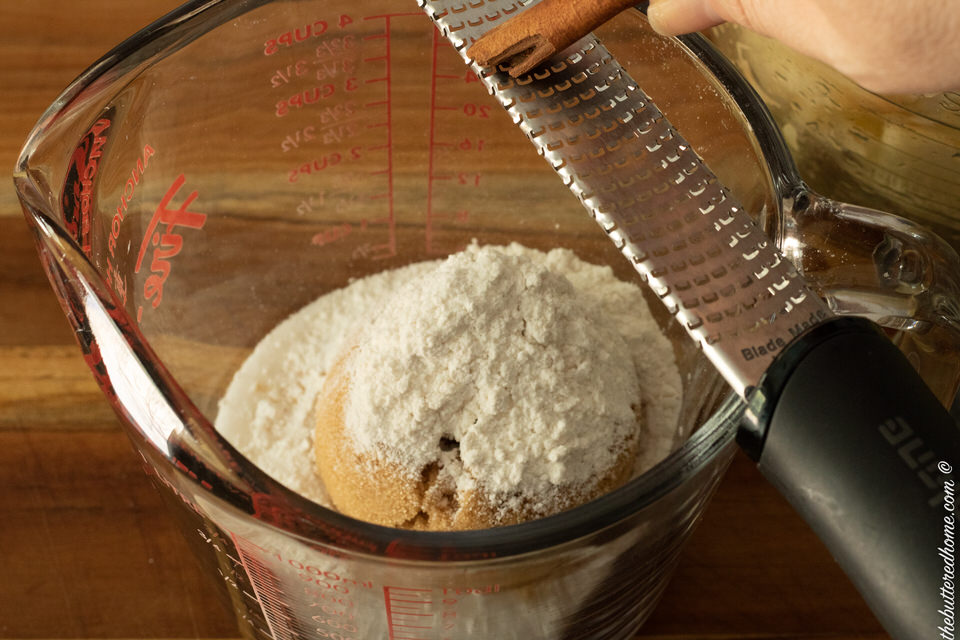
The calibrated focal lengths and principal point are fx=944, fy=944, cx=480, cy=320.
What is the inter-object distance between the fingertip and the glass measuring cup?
0.08 metres

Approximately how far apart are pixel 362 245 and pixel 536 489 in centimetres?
40

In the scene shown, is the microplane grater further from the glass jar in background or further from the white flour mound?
the glass jar in background

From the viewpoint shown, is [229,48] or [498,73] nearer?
[498,73]

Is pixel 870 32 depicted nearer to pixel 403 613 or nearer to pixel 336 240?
pixel 403 613

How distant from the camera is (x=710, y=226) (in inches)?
22.1

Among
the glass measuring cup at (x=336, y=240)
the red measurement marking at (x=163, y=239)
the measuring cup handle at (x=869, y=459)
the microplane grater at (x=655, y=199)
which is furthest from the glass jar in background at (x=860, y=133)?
the red measurement marking at (x=163, y=239)

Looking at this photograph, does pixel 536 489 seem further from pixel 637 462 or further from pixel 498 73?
pixel 498 73

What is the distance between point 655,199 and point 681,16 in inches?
4.9

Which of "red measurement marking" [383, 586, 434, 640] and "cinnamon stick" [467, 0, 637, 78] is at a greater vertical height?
"cinnamon stick" [467, 0, 637, 78]

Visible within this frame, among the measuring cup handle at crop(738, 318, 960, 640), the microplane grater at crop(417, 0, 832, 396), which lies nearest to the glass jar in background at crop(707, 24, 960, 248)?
the microplane grater at crop(417, 0, 832, 396)

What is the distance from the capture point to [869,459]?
44cm

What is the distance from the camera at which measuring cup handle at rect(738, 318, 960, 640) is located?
16.9 inches

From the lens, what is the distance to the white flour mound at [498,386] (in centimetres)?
64

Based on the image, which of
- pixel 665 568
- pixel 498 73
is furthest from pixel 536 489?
pixel 498 73
